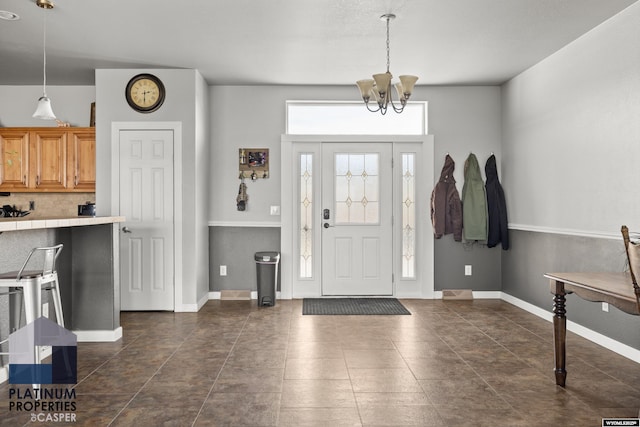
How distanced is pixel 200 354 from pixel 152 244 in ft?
6.54

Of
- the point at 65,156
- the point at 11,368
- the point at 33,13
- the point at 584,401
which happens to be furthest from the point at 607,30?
the point at 65,156

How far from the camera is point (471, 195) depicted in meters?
5.93

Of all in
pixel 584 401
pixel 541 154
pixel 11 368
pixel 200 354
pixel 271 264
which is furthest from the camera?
pixel 271 264

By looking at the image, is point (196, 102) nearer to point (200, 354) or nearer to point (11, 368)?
point (200, 354)

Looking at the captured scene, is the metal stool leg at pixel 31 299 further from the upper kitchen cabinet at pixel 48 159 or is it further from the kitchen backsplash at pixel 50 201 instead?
the kitchen backsplash at pixel 50 201

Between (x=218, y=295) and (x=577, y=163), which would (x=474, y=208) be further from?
(x=218, y=295)

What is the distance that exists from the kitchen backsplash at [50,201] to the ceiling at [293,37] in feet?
4.65

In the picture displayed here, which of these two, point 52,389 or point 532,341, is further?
point 532,341

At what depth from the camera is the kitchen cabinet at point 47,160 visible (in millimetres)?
5613

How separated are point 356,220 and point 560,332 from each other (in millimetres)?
3303

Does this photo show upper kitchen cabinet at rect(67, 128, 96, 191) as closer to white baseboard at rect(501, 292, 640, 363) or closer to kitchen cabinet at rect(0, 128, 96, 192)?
kitchen cabinet at rect(0, 128, 96, 192)

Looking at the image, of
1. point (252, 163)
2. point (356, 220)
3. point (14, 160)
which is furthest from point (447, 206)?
point (14, 160)

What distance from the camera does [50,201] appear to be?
5895 mm

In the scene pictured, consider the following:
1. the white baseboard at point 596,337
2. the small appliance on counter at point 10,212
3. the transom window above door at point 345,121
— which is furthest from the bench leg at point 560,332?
the small appliance on counter at point 10,212
